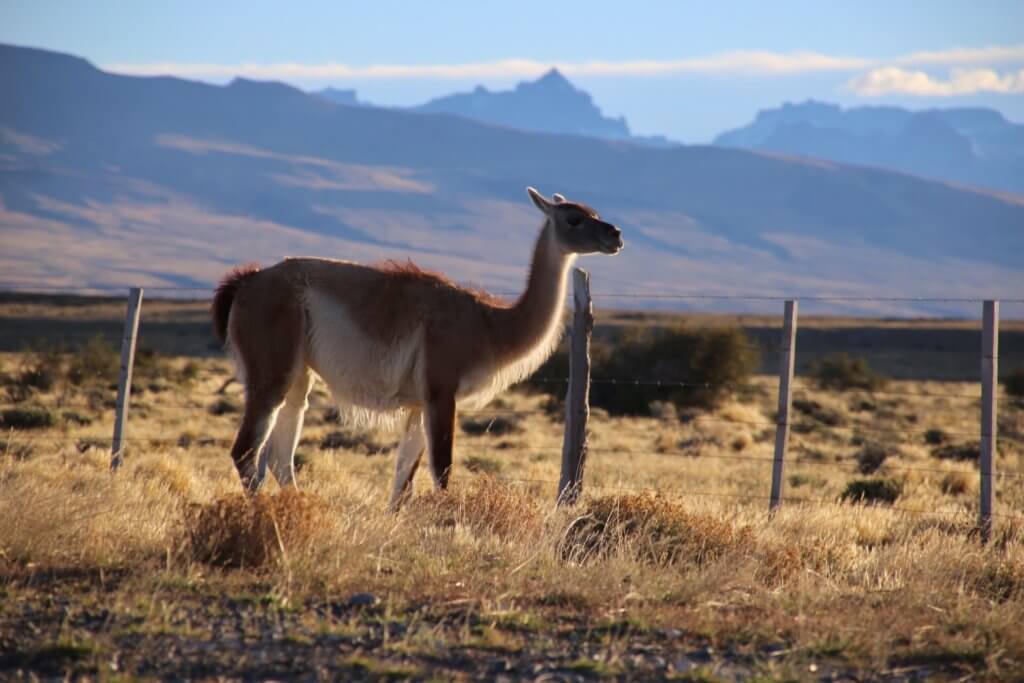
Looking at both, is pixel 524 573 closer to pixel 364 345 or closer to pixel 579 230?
pixel 364 345

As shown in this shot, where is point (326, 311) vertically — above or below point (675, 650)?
above

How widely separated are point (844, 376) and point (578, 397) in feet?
89.2

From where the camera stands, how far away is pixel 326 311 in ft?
31.7

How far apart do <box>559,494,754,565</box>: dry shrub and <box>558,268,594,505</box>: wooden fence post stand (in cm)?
108

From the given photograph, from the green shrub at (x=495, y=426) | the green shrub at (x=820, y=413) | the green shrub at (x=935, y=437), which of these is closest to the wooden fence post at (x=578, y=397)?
the green shrub at (x=495, y=426)

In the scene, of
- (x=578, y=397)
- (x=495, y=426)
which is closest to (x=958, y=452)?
(x=495, y=426)

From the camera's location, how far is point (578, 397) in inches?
392

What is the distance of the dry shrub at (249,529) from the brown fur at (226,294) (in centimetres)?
297

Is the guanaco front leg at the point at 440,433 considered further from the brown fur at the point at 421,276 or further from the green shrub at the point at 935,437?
the green shrub at the point at 935,437

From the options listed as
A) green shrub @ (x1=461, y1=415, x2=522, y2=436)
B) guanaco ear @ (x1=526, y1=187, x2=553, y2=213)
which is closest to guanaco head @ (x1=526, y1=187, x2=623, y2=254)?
guanaco ear @ (x1=526, y1=187, x2=553, y2=213)

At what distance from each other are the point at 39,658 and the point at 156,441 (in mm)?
11835

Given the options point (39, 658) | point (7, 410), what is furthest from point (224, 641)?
point (7, 410)

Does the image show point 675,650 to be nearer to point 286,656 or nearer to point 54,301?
point 286,656

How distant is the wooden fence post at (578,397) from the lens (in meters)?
9.96
